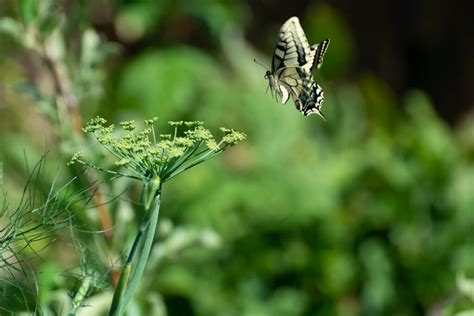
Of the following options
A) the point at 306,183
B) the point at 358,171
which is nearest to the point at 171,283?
the point at 306,183

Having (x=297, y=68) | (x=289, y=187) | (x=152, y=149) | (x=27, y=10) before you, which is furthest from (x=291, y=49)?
(x=289, y=187)

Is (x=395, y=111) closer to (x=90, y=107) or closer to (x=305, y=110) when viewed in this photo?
(x=90, y=107)

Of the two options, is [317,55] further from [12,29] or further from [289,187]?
[289,187]

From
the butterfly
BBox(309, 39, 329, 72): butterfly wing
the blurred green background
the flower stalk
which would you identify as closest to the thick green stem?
the flower stalk

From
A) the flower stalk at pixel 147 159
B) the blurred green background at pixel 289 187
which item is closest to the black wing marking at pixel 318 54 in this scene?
the flower stalk at pixel 147 159

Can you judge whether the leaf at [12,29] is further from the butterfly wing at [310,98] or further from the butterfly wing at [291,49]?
the butterfly wing at [310,98]
